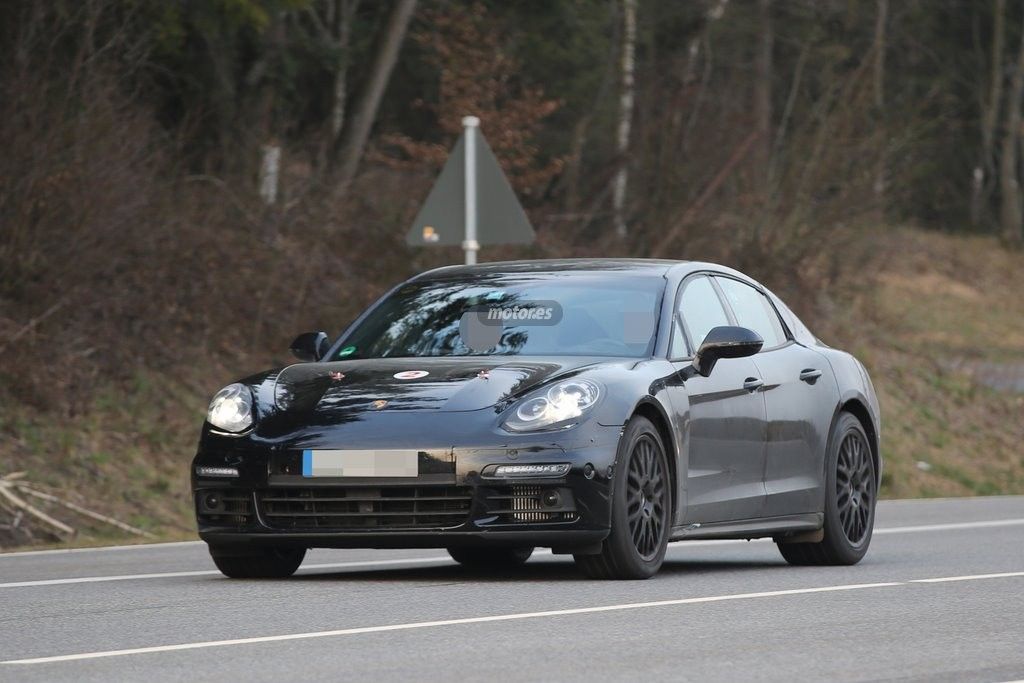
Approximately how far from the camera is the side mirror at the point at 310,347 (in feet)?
36.8

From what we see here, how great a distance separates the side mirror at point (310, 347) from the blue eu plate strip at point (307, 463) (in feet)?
4.14

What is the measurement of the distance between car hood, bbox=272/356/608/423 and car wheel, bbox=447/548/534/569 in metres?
1.46

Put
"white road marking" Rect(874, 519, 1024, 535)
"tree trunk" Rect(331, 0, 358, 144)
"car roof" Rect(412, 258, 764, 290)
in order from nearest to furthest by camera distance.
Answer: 1. "car roof" Rect(412, 258, 764, 290)
2. "white road marking" Rect(874, 519, 1024, 535)
3. "tree trunk" Rect(331, 0, 358, 144)

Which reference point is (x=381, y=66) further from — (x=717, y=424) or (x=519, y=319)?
(x=717, y=424)

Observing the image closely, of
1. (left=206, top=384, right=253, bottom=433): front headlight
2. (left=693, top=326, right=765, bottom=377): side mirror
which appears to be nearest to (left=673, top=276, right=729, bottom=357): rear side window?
(left=693, top=326, right=765, bottom=377): side mirror

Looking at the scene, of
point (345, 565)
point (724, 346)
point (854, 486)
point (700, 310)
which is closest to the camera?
point (724, 346)

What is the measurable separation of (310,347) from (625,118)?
21145mm

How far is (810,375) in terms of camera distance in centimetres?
1202

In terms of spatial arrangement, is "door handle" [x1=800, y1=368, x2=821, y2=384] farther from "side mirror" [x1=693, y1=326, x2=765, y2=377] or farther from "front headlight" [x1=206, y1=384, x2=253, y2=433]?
"front headlight" [x1=206, y1=384, x2=253, y2=433]

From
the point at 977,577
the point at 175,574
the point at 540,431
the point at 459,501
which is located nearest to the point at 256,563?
the point at 175,574

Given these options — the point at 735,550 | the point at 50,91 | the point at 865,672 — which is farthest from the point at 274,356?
the point at 865,672

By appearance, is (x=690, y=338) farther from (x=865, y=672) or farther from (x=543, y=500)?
(x=865, y=672)

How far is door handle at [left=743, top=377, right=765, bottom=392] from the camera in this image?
11313 millimetres

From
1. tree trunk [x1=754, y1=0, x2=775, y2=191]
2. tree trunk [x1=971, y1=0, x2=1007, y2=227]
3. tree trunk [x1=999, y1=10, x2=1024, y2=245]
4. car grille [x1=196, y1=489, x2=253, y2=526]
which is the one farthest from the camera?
tree trunk [x1=971, y1=0, x2=1007, y2=227]
